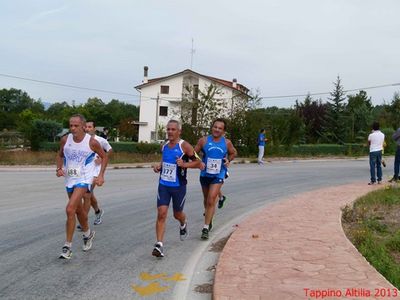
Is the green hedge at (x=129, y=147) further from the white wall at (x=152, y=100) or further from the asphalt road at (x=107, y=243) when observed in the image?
the asphalt road at (x=107, y=243)

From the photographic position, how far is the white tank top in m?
6.69

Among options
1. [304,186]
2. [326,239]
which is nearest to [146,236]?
[326,239]

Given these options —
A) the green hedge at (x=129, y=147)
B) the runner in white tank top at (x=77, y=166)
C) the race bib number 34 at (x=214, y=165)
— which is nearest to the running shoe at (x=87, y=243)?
the runner in white tank top at (x=77, y=166)

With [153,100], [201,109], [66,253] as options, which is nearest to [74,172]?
[66,253]

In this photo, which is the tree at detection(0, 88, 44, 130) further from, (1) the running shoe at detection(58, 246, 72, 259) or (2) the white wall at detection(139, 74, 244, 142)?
(1) the running shoe at detection(58, 246, 72, 259)

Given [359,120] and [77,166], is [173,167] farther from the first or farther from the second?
[359,120]

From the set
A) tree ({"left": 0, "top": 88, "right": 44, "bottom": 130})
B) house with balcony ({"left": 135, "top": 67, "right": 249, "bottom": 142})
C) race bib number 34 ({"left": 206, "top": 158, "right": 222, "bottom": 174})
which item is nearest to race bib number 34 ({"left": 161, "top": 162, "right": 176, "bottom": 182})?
race bib number 34 ({"left": 206, "top": 158, "right": 222, "bottom": 174})

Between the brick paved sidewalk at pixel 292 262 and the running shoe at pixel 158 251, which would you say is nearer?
the brick paved sidewalk at pixel 292 262

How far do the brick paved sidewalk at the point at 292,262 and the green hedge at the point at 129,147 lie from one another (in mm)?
26503

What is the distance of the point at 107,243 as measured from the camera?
24.7 feet

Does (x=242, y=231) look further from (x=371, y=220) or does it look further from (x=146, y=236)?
(x=371, y=220)

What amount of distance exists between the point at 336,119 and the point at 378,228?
46.2 m

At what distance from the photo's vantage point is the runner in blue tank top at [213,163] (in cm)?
810

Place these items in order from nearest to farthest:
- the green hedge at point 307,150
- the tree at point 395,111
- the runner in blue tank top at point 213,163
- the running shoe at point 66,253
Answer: the running shoe at point 66,253
the runner in blue tank top at point 213,163
the green hedge at point 307,150
the tree at point 395,111
